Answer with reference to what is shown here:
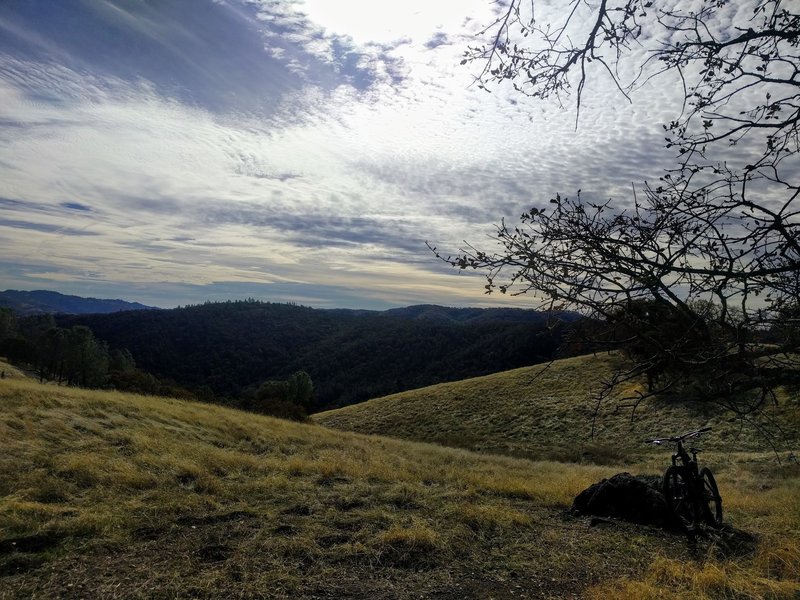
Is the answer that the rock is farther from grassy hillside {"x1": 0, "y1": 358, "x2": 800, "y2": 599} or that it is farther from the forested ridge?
the forested ridge

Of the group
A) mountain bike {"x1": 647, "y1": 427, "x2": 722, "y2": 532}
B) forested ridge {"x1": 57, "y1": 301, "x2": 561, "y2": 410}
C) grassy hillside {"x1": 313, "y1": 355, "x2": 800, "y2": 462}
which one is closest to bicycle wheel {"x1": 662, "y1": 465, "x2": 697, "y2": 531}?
mountain bike {"x1": 647, "y1": 427, "x2": 722, "y2": 532}

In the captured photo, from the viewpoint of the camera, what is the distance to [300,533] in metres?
6.12

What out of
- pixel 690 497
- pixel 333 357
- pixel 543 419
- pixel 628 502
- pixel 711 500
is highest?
pixel 690 497

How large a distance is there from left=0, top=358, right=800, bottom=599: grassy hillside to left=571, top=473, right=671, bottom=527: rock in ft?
1.46

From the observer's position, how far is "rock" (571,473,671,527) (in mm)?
7676

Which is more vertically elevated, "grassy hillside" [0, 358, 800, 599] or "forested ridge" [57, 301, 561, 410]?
"grassy hillside" [0, 358, 800, 599]

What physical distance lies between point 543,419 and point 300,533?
1117 inches

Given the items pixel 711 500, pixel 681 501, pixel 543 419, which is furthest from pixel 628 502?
pixel 543 419

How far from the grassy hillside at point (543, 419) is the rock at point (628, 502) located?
11725 millimetres

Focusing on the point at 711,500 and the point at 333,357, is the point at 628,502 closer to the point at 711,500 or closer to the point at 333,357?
the point at 711,500

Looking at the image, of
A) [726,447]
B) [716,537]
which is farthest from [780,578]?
[726,447]

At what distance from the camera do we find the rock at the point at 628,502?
7676mm

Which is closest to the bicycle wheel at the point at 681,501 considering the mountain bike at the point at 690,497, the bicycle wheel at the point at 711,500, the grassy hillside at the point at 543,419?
the mountain bike at the point at 690,497

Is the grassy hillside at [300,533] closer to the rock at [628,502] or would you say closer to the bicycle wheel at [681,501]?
the bicycle wheel at [681,501]
